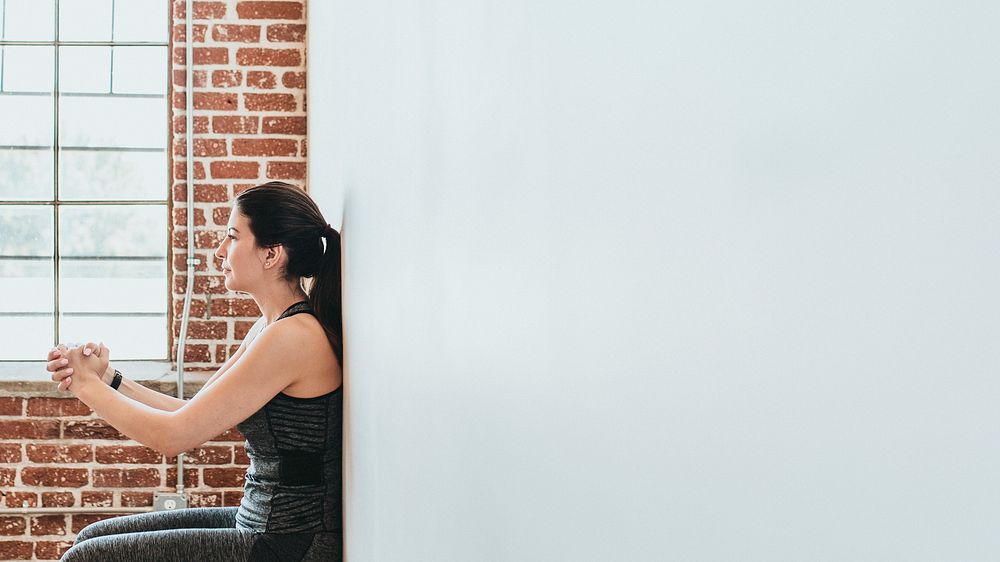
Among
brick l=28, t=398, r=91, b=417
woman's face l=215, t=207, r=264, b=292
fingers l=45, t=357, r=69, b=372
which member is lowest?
brick l=28, t=398, r=91, b=417

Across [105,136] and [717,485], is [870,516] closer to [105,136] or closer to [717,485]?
[717,485]

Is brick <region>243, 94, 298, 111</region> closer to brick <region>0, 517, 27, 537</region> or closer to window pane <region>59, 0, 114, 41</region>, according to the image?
window pane <region>59, 0, 114, 41</region>

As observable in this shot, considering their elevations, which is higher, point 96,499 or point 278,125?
point 278,125

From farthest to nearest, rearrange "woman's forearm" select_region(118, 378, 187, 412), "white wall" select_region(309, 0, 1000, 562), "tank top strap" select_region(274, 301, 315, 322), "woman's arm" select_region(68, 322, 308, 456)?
"woman's forearm" select_region(118, 378, 187, 412) → "tank top strap" select_region(274, 301, 315, 322) → "woman's arm" select_region(68, 322, 308, 456) → "white wall" select_region(309, 0, 1000, 562)

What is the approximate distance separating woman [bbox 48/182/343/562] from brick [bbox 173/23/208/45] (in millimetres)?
1319

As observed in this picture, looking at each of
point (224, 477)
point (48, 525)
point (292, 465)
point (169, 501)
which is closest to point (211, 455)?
point (224, 477)


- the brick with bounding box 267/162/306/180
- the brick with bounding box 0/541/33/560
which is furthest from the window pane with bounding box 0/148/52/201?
the brick with bounding box 0/541/33/560

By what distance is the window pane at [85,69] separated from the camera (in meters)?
3.06

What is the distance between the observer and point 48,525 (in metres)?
2.69

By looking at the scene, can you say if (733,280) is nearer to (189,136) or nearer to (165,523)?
(165,523)

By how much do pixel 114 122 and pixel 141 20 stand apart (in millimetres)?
371

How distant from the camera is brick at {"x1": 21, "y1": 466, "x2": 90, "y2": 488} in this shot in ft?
8.84

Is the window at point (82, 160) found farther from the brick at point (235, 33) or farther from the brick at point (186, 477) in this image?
the brick at point (186, 477)

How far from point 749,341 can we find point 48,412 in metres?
2.95
